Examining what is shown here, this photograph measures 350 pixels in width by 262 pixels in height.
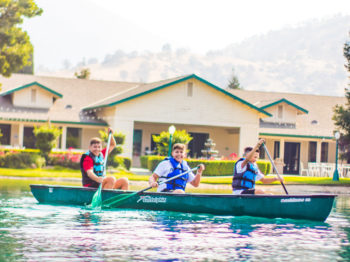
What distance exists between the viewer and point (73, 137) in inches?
1629

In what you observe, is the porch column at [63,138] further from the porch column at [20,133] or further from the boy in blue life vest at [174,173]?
the boy in blue life vest at [174,173]

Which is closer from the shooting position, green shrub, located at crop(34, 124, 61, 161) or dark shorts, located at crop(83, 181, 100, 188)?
dark shorts, located at crop(83, 181, 100, 188)

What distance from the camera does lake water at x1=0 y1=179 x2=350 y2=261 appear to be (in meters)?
9.88

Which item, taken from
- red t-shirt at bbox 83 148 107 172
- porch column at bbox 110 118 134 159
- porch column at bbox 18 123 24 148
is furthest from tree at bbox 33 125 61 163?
red t-shirt at bbox 83 148 107 172

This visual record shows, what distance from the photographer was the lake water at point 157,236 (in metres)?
9.88

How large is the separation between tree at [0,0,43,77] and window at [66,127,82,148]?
7.88m

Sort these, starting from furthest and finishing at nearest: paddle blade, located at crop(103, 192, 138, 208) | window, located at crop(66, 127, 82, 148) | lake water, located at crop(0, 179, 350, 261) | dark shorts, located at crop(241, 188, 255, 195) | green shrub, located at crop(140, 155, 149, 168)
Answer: window, located at crop(66, 127, 82, 148), green shrub, located at crop(140, 155, 149, 168), paddle blade, located at crop(103, 192, 138, 208), dark shorts, located at crop(241, 188, 255, 195), lake water, located at crop(0, 179, 350, 261)

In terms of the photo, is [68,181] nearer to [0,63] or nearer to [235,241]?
[0,63]

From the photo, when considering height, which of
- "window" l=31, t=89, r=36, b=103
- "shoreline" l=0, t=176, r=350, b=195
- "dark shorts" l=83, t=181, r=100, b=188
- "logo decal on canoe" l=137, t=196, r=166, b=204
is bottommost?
"shoreline" l=0, t=176, r=350, b=195

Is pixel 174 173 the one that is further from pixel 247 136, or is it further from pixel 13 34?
pixel 247 136

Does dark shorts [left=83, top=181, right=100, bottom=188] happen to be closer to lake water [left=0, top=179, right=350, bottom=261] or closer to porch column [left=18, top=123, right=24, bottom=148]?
lake water [left=0, top=179, right=350, bottom=261]

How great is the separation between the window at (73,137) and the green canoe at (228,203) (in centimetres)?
2465

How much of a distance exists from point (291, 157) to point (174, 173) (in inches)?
1185

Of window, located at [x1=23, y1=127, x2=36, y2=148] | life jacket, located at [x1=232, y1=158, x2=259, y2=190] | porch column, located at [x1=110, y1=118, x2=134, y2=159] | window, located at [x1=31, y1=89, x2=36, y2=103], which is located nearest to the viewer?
life jacket, located at [x1=232, y1=158, x2=259, y2=190]
